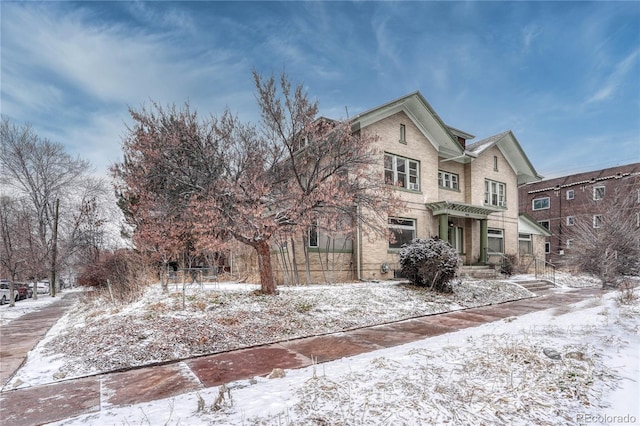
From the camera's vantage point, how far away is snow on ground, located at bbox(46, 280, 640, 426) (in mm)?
3188

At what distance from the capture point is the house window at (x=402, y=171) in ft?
55.6

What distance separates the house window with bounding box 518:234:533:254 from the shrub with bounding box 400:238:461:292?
15.9m

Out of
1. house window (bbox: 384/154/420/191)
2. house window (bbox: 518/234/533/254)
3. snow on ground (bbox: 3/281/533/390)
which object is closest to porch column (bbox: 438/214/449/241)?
house window (bbox: 384/154/420/191)

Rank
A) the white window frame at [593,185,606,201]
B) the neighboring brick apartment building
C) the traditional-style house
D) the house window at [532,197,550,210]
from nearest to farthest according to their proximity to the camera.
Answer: the traditional-style house → the white window frame at [593,185,606,201] → the neighboring brick apartment building → the house window at [532,197,550,210]

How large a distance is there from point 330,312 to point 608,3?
10.4m

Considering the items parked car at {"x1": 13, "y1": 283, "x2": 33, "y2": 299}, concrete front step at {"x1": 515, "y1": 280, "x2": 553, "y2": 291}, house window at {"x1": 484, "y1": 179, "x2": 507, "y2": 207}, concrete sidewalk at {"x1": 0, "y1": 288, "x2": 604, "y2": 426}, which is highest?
house window at {"x1": 484, "y1": 179, "x2": 507, "y2": 207}

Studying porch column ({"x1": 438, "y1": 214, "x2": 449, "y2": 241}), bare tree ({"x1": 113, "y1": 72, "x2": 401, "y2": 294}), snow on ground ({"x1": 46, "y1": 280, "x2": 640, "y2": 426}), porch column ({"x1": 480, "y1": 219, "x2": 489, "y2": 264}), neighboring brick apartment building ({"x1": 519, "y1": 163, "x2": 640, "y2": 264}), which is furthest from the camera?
neighboring brick apartment building ({"x1": 519, "y1": 163, "x2": 640, "y2": 264})

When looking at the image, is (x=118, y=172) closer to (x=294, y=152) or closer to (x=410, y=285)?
(x=294, y=152)

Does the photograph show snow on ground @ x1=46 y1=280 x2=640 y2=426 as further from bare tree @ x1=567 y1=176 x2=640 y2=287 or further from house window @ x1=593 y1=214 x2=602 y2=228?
house window @ x1=593 y1=214 x2=602 y2=228

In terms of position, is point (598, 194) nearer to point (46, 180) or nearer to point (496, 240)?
point (496, 240)

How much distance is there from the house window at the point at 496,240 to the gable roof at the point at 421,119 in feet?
19.5

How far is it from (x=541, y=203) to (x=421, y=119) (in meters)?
25.3

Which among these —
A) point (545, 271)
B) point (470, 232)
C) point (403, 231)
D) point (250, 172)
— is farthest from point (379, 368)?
point (545, 271)

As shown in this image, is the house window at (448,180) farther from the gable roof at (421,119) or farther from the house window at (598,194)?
the house window at (598,194)
